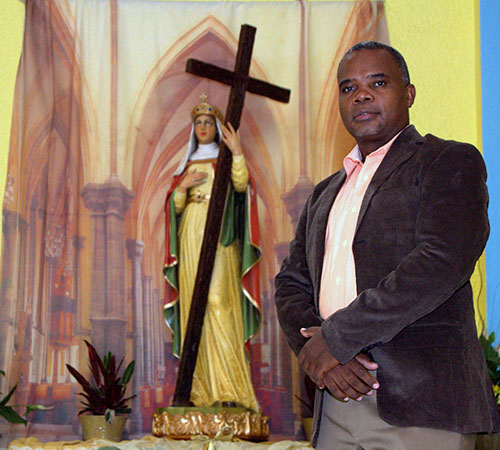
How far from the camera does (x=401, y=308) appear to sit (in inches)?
64.5

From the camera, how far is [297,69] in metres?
6.17

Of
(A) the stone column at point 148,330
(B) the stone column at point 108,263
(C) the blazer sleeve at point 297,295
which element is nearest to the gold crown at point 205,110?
(B) the stone column at point 108,263

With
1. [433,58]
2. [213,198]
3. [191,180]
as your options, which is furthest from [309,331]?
[433,58]

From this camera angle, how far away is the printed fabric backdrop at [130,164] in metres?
5.65

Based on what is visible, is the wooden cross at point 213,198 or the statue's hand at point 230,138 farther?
the statue's hand at point 230,138

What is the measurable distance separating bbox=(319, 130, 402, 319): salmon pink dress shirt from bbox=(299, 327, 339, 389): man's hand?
0.16 metres

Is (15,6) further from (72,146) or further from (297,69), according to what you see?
(297,69)

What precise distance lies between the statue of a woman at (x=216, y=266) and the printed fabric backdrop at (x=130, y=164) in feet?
1.75

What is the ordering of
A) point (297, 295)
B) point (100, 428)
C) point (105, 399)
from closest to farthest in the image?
point (297, 295)
point (100, 428)
point (105, 399)

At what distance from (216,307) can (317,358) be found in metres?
3.61

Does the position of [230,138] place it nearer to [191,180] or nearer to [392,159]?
[191,180]

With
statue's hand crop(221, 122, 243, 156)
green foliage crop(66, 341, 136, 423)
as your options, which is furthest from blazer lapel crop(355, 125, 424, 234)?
green foliage crop(66, 341, 136, 423)

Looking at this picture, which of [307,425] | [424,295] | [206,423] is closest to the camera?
[424,295]

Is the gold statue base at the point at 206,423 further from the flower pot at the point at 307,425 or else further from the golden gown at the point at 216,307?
the flower pot at the point at 307,425
